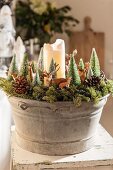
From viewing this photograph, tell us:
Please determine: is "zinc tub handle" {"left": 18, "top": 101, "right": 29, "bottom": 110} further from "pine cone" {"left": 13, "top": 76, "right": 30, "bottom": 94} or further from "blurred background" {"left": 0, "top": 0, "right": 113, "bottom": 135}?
"blurred background" {"left": 0, "top": 0, "right": 113, "bottom": 135}

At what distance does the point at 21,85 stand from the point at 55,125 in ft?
0.49

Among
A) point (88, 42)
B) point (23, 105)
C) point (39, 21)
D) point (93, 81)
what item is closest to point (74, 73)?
point (93, 81)

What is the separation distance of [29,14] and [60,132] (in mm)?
1940

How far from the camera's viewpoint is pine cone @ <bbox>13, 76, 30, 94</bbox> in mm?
930

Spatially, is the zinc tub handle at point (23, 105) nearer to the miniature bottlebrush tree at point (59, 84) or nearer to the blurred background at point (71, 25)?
the miniature bottlebrush tree at point (59, 84)

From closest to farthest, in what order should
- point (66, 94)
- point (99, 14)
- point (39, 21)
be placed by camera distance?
point (66, 94) → point (39, 21) → point (99, 14)

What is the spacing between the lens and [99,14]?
298cm

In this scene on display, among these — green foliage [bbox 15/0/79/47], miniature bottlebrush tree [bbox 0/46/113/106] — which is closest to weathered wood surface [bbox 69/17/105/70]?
green foliage [bbox 15/0/79/47]

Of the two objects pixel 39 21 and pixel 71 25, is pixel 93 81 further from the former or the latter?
pixel 71 25

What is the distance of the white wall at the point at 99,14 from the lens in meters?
2.95

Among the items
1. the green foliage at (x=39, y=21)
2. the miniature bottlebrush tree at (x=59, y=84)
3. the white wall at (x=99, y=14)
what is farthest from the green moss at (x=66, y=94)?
the white wall at (x=99, y=14)

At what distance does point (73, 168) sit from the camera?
3.11 feet

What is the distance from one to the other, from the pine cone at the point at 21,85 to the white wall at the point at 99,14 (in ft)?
6.71

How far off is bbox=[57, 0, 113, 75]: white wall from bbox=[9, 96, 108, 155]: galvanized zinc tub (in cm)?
199
